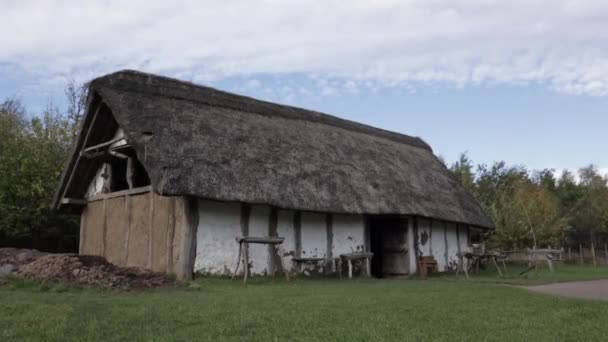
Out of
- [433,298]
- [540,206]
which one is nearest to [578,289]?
[433,298]

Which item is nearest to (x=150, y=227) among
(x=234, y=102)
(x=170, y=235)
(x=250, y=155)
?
(x=170, y=235)

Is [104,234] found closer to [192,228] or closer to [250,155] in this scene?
[192,228]

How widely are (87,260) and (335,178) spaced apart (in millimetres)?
6949

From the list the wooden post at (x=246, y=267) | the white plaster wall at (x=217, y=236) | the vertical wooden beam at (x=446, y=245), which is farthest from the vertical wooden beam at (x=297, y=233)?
the vertical wooden beam at (x=446, y=245)

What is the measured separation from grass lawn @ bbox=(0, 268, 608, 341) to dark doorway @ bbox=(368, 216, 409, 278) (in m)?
8.14

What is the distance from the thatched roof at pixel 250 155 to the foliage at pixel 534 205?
32.6 ft

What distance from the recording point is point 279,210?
15.1m

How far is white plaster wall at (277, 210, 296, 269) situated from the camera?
15.1 m

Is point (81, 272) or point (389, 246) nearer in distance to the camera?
point (81, 272)

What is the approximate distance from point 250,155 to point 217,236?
94.0 inches

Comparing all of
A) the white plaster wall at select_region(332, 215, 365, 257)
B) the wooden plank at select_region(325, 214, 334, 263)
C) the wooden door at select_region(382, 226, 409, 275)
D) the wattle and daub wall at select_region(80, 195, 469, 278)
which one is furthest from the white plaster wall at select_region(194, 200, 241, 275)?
the wooden door at select_region(382, 226, 409, 275)

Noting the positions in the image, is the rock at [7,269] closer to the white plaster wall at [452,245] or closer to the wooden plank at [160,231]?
the wooden plank at [160,231]

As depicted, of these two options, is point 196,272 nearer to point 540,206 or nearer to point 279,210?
point 279,210

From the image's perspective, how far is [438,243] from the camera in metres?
20.3
